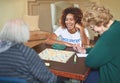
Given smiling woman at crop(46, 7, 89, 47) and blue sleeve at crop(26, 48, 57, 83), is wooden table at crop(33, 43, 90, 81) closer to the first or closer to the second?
blue sleeve at crop(26, 48, 57, 83)

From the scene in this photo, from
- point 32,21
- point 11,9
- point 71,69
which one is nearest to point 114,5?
point 32,21

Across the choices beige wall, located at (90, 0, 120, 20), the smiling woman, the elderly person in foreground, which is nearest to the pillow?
beige wall, located at (90, 0, 120, 20)

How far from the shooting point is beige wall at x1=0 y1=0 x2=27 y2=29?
4699mm

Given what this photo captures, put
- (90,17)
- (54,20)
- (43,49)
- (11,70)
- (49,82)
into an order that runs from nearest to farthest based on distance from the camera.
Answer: (11,70) < (49,82) < (90,17) < (43,49) < (54,20)

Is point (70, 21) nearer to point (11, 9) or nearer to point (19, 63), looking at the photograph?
point (19, 63)

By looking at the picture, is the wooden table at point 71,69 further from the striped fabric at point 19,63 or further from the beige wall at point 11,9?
the beige wall at point 11,9

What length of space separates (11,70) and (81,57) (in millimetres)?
781

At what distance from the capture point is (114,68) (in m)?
1.77

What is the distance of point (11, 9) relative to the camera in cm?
491

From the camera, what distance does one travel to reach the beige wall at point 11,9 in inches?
185

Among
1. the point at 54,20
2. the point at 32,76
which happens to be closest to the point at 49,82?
the point at 32,76

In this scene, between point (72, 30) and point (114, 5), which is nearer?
point (72, 30)

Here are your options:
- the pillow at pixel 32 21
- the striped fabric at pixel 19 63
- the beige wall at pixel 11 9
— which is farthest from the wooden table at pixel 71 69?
the beige wall at pixel 11 9

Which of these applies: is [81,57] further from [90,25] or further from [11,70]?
[11,70]
